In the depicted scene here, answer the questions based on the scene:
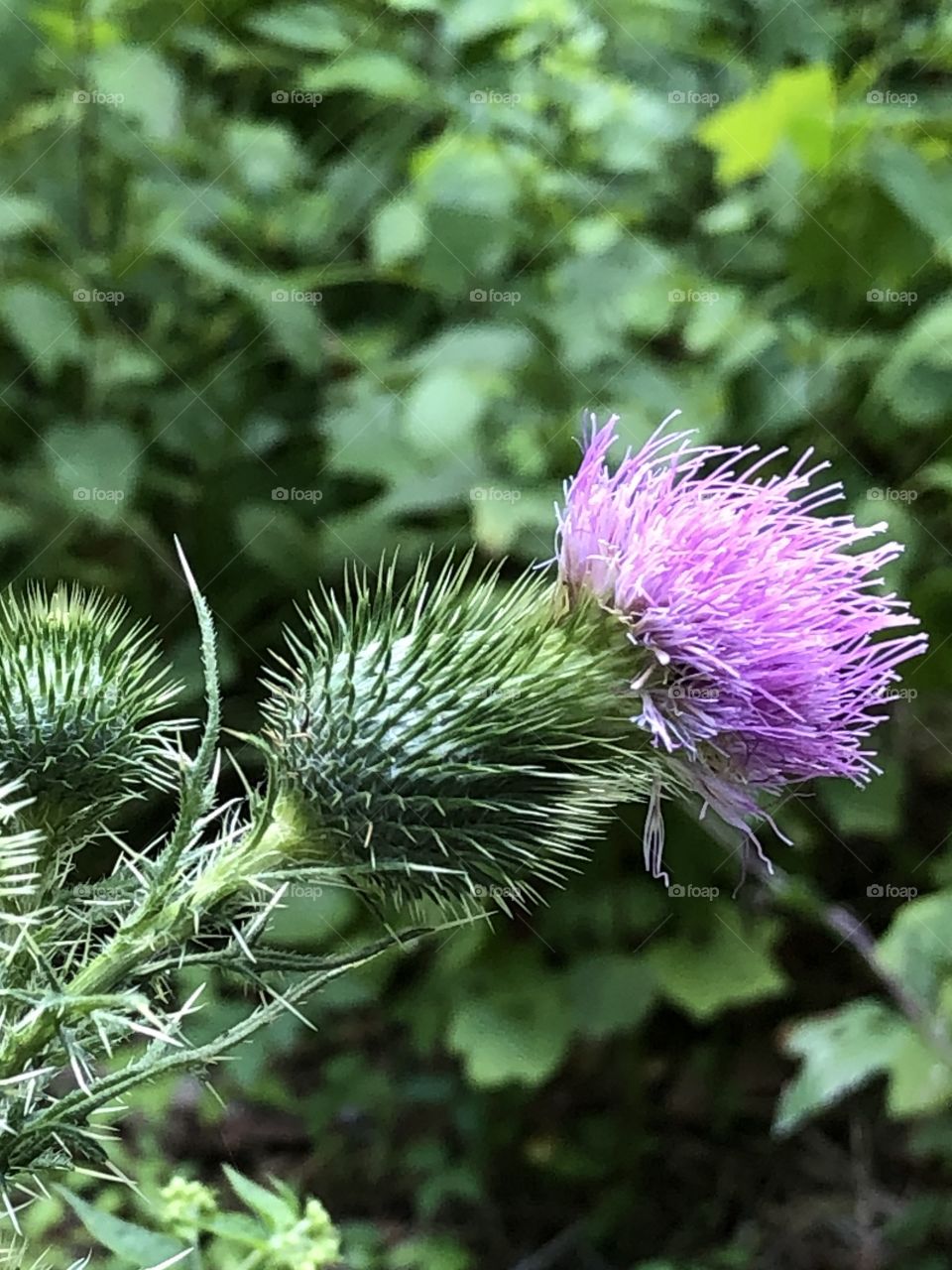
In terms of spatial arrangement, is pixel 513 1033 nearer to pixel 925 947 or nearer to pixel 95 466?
pixel 925 947

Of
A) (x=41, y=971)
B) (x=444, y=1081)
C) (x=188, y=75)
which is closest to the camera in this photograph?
(x=41, y=971)

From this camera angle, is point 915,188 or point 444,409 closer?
point 444,409

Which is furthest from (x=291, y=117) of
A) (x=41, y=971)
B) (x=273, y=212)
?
(x=41, y=971)

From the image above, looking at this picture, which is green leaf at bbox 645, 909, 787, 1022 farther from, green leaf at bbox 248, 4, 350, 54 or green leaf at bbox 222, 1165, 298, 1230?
green leaf at bbox 248, 4, 350, 54

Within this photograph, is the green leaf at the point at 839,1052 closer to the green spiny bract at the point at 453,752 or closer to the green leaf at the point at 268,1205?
the green leaf at the point at 268,1205

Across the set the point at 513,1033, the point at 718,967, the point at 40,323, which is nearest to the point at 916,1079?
the point at 718,967

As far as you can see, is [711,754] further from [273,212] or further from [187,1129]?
[187,1129]

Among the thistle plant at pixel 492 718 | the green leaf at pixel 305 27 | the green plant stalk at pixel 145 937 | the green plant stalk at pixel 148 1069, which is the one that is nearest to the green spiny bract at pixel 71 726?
the thistle plant at pixel 492 718
